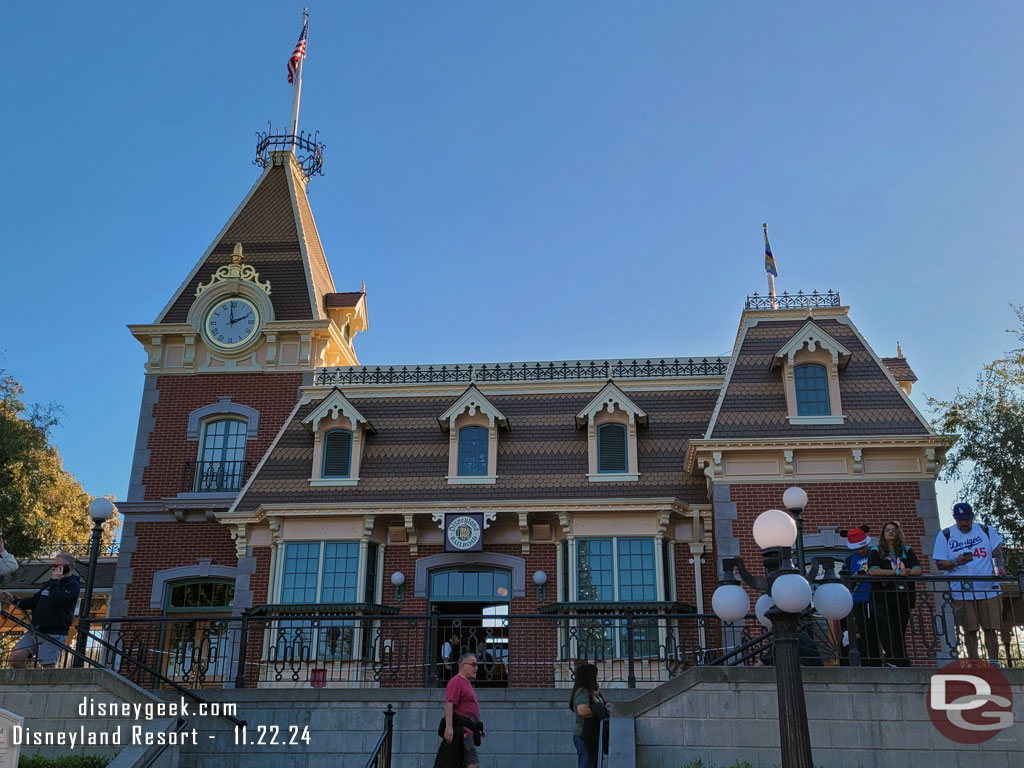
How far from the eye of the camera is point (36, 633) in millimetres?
13320

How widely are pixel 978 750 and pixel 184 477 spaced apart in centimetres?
1744

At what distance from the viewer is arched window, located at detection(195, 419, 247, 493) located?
72.3 ft

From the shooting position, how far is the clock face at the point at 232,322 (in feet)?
77.2

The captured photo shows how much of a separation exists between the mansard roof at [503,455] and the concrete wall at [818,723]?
25.7ft

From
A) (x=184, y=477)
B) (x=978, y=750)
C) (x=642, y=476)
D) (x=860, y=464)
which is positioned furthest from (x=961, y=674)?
(x=184, y=477)

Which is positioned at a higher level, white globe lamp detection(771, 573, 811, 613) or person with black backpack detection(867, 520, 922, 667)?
person with black backpack detection(867, 520, 922, 667)

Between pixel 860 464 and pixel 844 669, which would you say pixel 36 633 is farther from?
pixel 860 464

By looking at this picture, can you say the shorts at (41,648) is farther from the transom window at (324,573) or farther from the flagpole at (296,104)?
the flagpole at (296,104)

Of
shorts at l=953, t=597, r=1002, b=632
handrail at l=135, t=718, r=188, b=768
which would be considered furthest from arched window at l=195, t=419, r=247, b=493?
shorts at l=953, t=597, r=1002, b=632

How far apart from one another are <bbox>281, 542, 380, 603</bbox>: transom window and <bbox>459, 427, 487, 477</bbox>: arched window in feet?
8.95

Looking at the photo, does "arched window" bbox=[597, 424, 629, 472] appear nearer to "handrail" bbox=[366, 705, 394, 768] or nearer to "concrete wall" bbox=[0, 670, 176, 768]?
"handrail" bbox=[366, 705, 394, 768]

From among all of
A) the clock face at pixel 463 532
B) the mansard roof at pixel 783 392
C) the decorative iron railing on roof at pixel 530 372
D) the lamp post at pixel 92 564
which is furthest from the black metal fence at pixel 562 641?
the decorative iron railing on roof at pixel 530 372

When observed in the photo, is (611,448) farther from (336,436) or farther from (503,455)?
(336,436)

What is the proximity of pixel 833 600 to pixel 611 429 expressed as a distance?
11828 millimetres
